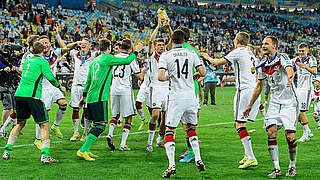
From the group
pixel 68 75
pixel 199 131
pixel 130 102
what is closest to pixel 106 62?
pixel 130 102

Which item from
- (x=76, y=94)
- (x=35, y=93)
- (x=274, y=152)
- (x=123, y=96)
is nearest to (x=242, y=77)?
(x=274, y=152)

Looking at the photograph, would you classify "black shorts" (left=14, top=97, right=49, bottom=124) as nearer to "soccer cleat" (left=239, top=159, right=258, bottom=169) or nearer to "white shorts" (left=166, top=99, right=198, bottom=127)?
"white shorts" (left=166, top=99, right=198, bottom=127)

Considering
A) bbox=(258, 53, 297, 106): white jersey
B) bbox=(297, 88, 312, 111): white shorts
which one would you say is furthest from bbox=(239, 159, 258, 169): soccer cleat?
bbox=(297, 88, 312, 111): white shorts

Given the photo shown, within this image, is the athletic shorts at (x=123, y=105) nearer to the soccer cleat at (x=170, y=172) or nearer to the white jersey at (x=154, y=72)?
the white jersey at (x=154, y=72)

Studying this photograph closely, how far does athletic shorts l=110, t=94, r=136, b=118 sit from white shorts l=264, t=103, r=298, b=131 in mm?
3207

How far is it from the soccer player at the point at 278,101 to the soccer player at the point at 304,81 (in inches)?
137

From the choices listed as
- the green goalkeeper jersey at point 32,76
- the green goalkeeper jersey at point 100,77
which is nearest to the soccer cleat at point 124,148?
the green goalkeeper jersey at point 100,77

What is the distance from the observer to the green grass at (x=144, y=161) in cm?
624

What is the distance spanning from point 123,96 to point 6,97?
3.45m

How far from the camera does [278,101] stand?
20.8 feet

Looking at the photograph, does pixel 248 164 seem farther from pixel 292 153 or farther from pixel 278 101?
pixel 278 101

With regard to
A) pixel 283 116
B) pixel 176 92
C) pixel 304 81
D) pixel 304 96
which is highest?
pixel 176 92

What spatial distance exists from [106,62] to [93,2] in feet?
118

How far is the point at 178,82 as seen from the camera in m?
6.32
